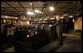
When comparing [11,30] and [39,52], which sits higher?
[11,30]

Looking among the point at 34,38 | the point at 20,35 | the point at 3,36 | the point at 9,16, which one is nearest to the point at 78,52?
the point at 34,38

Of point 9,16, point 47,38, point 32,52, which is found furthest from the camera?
point 9,16

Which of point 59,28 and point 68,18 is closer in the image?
point 59,28

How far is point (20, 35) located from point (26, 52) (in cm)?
180

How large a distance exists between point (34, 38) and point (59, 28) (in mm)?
2434

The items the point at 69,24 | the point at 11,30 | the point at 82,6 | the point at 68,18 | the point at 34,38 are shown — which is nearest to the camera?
the point at 82,6

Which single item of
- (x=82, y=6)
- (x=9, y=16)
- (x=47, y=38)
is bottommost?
(x=47, y=38)

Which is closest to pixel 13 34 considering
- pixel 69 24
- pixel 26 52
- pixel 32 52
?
pixel 26 52

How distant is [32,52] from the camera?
2.58 metres

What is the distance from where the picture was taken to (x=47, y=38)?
4.14 m

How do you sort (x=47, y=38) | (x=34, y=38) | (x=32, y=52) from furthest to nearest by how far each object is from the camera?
(x=34, y=38) → (x=47, y=38) → (x=32, y=52)

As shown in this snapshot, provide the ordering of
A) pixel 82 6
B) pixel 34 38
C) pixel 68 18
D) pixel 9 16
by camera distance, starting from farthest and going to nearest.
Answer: pixel 68 18 → pixel 9 16 → pixel 34 38 → pixel 82 6

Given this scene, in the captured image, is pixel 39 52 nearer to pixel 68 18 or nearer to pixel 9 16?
pixel 9 16

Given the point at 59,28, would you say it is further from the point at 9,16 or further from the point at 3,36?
the point at 9,16
